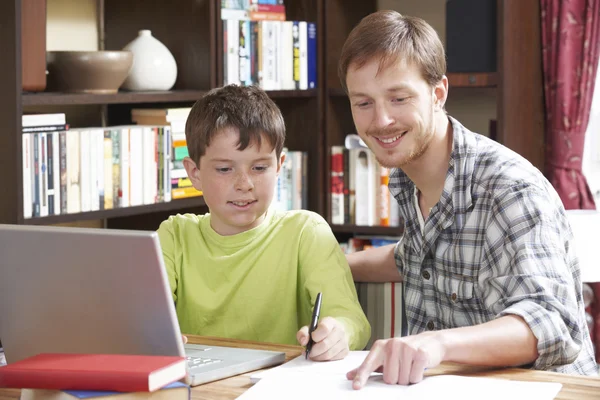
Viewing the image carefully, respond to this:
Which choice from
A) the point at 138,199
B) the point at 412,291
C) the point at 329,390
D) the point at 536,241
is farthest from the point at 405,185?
the point at 138,199

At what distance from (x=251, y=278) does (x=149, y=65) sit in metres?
1.31

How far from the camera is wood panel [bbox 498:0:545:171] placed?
302 centimetres

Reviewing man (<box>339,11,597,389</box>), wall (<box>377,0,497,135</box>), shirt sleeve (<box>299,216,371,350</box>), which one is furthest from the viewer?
wall (<box>377,0,497,135</box>)

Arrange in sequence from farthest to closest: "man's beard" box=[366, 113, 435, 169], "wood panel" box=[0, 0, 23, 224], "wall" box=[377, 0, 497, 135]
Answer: "wall" box=[377, 0, 497, 135], "wood panel" box=[0, 0, 23, 224], "man's beard" box=[366, 113, 435, 169]

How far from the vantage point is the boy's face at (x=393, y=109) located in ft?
5.56

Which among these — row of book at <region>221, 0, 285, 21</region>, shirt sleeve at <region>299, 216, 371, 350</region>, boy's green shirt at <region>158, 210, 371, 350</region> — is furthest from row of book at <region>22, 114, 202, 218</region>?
shirt sleeve at <region>299, 216, 371, 350</region>

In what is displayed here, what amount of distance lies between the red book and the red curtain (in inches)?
90.5

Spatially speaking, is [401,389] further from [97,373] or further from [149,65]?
[149,65]

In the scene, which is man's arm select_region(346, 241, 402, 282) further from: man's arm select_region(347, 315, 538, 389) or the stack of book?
the stack of book

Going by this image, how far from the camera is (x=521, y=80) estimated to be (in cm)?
312

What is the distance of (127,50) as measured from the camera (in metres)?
2.90

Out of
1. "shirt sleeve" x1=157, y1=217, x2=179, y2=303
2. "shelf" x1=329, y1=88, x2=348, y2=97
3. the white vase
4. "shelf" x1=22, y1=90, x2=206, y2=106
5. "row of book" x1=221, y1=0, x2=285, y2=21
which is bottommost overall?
"shirt sleeve" x1=157, y1=217, x2=179, y2=303

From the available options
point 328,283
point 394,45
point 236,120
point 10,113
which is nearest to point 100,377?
point 328,283

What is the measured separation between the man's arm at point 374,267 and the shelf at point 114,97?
1.09 metres
